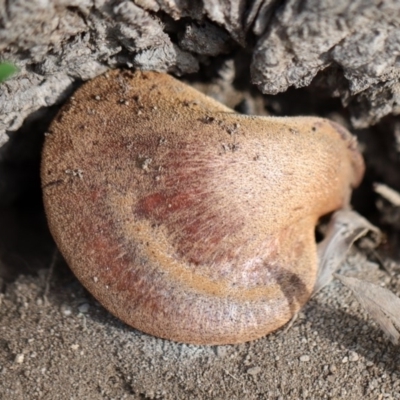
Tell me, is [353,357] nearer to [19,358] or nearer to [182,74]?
[19,358]

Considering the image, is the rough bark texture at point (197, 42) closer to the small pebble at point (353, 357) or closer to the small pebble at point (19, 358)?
the small pebble at point (19, 358)

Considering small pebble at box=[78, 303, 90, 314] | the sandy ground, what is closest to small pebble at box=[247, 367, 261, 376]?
the sandy ground

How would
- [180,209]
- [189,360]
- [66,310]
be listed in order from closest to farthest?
1. [180,209]
2. [189,360]
3. [66,310]

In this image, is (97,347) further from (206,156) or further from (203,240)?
(206,156)

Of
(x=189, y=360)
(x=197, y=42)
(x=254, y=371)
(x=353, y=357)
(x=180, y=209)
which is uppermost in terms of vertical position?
(x=197, y=42)

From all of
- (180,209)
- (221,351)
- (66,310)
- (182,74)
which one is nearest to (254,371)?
(221,351)

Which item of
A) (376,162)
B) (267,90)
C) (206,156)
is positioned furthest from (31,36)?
(376,162)
